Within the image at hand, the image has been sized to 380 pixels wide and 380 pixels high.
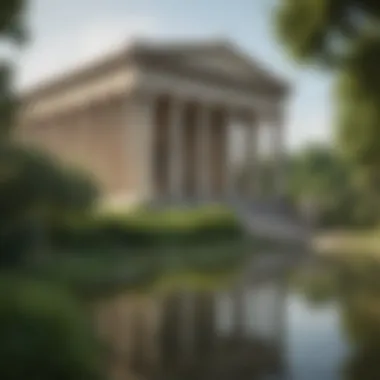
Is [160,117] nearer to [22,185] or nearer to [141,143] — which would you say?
[141,143]

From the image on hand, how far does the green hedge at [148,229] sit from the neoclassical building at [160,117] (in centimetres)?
35

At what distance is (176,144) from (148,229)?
4.54 meters

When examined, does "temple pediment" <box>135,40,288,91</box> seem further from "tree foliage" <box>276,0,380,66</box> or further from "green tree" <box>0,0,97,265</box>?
"green tree" <box>0,0,97,265</box>

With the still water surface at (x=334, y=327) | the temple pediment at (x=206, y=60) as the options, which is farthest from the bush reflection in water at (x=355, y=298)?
the temple pediment at (x=206, y=60)

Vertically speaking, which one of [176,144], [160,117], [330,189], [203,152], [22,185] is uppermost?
[160,117]

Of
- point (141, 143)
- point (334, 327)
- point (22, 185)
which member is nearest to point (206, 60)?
point (141, 143)

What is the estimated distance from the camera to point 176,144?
1309 cm

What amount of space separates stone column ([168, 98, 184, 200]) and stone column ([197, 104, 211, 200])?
1.22ft

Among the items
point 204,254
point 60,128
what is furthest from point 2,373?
point 204,254

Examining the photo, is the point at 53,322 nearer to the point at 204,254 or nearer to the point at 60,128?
the point at 60,128

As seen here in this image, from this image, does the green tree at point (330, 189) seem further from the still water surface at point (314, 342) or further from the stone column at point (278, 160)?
the still water surface at point (314, 342)

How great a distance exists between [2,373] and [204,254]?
6.88 m

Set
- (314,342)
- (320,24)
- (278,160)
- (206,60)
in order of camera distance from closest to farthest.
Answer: (314,342), (320,24), (278,160), (206,60)

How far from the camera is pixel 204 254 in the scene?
9383 mm
